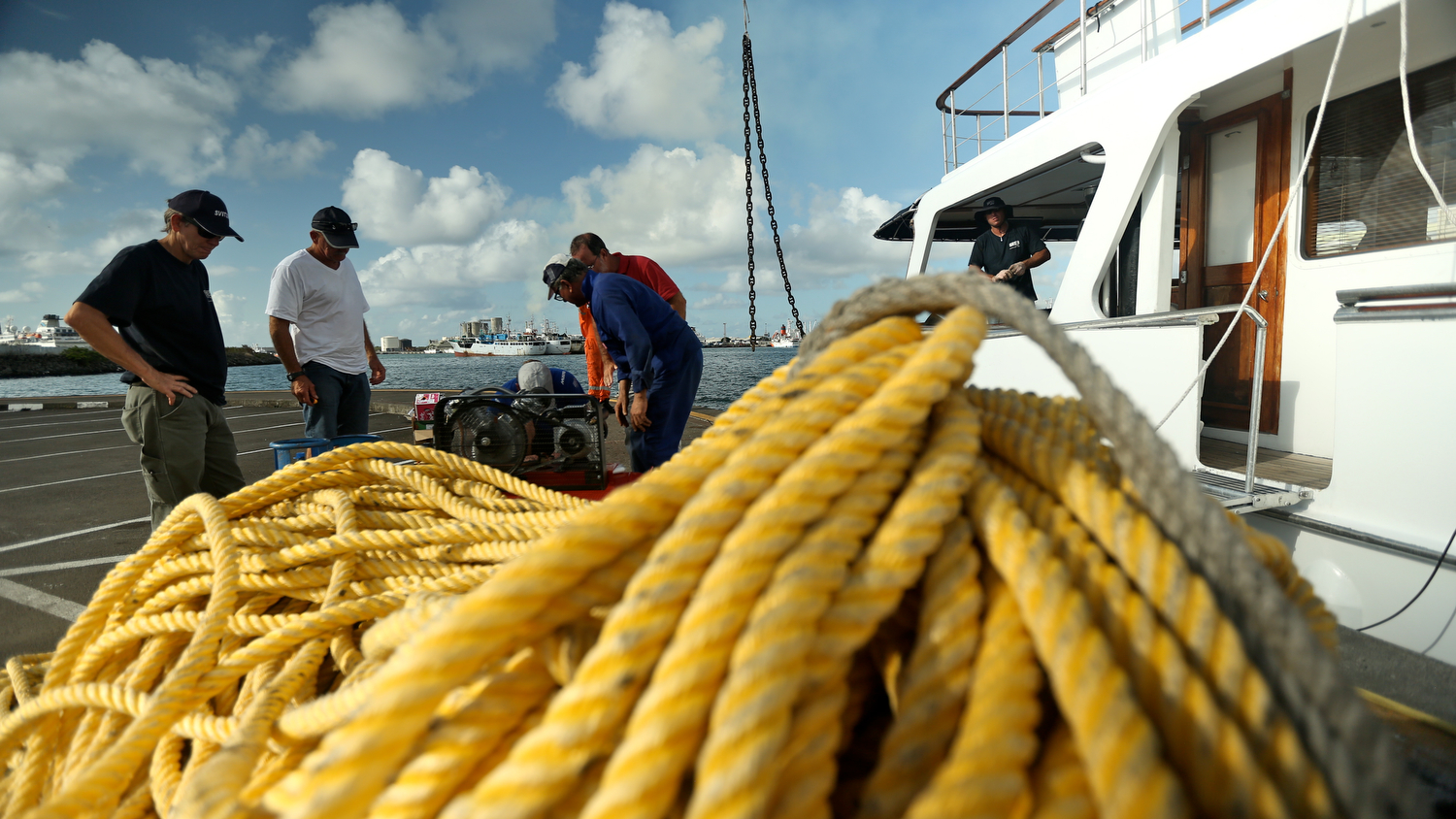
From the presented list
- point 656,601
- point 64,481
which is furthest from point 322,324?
point 64,481

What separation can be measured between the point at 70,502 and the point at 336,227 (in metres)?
3.54

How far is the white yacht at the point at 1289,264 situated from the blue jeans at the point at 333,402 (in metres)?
3.79

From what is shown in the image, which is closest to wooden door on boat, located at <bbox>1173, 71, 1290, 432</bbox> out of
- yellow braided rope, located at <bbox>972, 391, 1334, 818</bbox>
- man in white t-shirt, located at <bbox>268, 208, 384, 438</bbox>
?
yellow braided rope, located at <bbox>972, 391, 1334, 818</bbox>

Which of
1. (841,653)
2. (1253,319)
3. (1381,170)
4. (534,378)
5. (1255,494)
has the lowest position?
(1255,494)

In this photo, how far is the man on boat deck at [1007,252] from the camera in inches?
174

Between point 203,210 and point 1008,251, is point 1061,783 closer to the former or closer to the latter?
point 203,210

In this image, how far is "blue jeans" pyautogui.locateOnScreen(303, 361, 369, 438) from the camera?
3.32m

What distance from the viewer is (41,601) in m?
2.65

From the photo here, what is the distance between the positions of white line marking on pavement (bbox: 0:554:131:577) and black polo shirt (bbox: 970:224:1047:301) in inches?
214

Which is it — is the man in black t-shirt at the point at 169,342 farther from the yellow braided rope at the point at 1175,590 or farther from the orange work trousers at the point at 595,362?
the yellow braided rope at the point at 1175,590

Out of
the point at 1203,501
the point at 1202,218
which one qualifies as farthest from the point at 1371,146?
the point at 1203,501

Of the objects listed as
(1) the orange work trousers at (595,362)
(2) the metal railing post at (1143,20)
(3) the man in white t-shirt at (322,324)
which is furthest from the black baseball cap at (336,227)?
(2) the metal railing post at (1143,20)

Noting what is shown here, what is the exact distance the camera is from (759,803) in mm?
421

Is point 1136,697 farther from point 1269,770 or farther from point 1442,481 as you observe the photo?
point 1442,481
